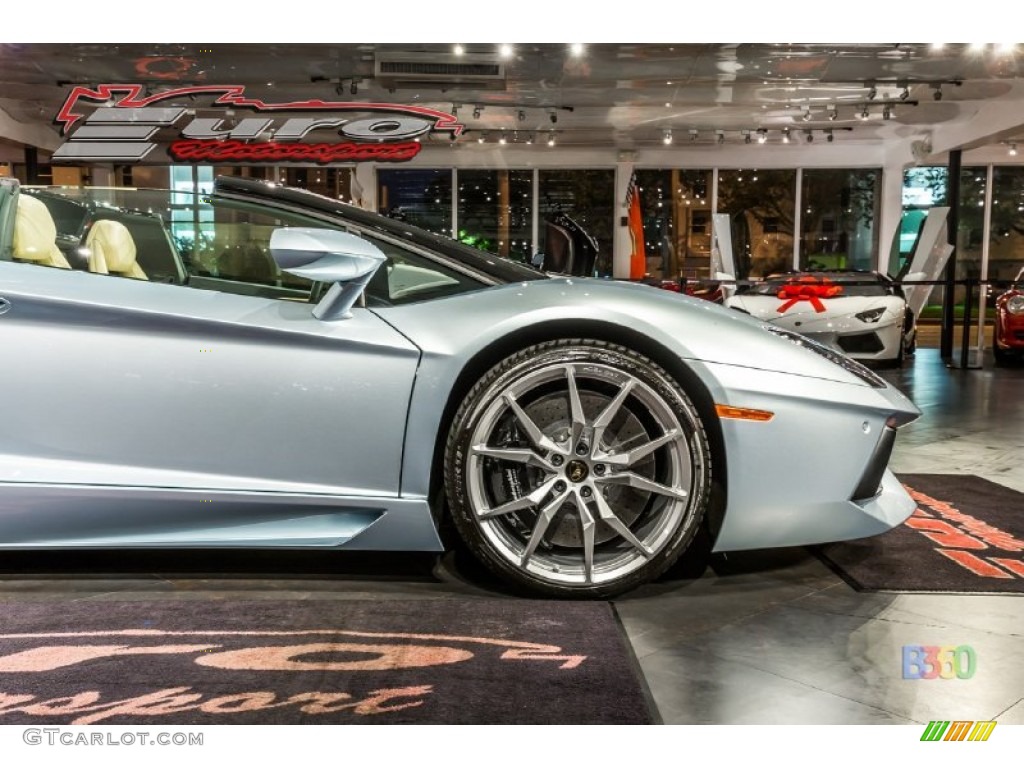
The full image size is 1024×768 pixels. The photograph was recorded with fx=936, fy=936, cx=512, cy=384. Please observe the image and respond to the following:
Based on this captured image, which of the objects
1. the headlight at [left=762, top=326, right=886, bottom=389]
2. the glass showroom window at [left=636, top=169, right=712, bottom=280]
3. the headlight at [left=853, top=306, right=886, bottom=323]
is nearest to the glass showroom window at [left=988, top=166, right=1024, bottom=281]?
the glass showroom window at [left=636, top=169, right=712, bottom=280]

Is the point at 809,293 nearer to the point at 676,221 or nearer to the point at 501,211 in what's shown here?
the point at 676,221

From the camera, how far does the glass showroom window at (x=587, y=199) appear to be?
1717 centimetres

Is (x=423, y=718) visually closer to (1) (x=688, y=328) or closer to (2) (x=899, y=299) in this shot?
(1) (x=688, y=328)

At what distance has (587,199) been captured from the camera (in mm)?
17344

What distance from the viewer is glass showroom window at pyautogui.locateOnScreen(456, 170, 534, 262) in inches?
684

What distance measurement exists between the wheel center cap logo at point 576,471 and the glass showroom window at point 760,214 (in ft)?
51.2

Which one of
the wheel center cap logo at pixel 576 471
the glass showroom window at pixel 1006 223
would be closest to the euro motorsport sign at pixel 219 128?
the wheel center cap logo at pixel 576 471

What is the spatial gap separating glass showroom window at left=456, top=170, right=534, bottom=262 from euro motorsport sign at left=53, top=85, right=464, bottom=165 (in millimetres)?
5522

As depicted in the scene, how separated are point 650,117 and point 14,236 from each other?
40.2ft

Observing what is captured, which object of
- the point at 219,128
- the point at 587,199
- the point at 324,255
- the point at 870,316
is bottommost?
the point at 870,316

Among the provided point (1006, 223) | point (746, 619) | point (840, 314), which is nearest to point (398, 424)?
point (746, 619)

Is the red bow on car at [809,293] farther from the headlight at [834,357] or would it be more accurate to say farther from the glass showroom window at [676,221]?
the glass showroom window at [676,221]

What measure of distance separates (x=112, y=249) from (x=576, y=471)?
1463mm
